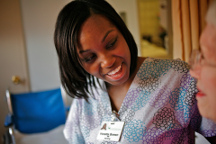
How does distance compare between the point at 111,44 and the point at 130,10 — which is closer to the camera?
the point at 111,44

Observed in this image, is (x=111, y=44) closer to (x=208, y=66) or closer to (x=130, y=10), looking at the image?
(x=208, y=66)

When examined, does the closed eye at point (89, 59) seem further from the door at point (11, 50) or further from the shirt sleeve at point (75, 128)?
the door at point (11, 50)

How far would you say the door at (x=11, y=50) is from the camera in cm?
242

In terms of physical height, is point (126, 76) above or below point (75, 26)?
below

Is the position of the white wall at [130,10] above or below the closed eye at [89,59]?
above

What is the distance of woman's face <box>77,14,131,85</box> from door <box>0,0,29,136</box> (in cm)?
198

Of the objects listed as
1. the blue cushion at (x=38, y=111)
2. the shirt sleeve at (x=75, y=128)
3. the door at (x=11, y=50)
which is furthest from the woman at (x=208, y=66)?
the door at (x=11, y=50)

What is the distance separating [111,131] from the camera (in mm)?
868

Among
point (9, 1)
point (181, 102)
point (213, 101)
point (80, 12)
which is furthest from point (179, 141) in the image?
point (9, 1)

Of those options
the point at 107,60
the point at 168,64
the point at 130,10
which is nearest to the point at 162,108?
the point at 168,64

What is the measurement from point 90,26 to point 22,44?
2022 mm

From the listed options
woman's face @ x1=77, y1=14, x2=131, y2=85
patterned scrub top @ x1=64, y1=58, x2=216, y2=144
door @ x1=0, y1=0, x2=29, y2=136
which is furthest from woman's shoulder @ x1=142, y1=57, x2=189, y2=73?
door @ x1=0, y1=0, x2=29, y2=136

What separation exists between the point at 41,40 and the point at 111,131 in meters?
2.03

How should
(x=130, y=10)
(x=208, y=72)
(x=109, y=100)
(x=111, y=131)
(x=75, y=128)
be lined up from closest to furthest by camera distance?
(x=208, y=72), (x=111, y=131), (x=109, y=100), (x=75, y=128), (x=130, y=10)
